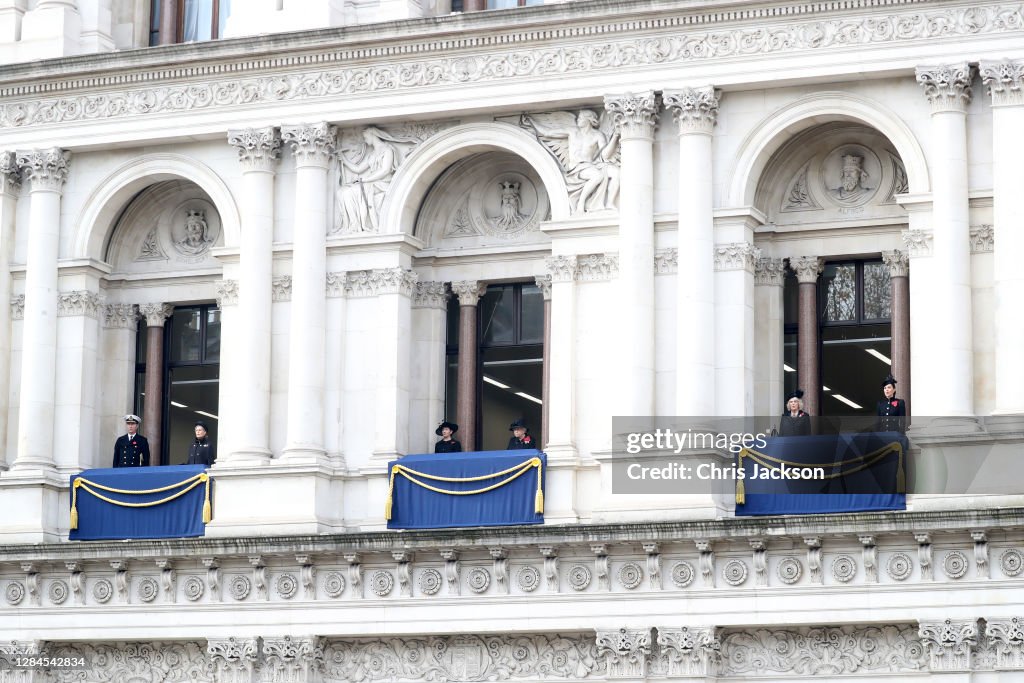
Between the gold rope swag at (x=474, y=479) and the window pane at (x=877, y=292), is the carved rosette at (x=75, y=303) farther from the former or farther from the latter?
the window pane at (x=877, y=292)

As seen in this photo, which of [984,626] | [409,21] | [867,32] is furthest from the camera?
[409,21]

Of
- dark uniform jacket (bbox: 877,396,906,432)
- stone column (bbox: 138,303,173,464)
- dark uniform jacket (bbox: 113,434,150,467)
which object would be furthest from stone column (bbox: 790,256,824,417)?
stone column (bbox: 138,303,173,464)

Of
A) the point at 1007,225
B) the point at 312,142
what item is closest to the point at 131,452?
the point at 312,142

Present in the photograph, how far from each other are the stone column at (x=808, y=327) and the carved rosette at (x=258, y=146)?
28.3ft

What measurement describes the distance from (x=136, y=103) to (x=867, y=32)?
486 inches

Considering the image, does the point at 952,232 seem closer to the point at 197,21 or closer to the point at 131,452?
the point at 131,452

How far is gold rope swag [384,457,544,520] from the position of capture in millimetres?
37188

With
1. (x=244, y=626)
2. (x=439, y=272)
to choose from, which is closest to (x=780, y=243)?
(x=439, y=272)

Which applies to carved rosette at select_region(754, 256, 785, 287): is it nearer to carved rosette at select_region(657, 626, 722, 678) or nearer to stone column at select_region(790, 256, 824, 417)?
stone column at select_region(790, 256, 824, 417)

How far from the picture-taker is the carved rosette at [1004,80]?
35562 millimetres

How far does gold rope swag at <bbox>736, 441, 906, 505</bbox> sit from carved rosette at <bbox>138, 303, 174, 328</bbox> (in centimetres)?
1105

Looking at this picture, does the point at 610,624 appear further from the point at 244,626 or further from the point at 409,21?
the point at 409,21

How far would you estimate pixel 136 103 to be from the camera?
133 feet

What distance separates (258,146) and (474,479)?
6.78 m
